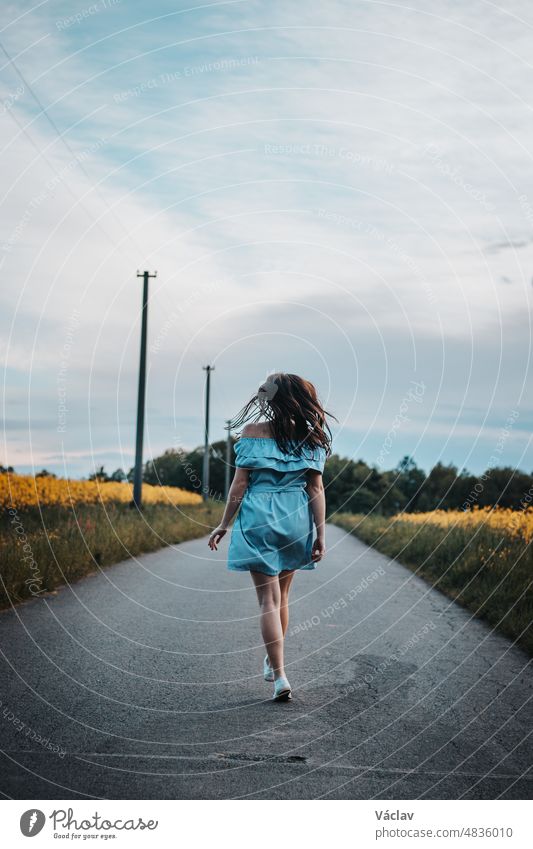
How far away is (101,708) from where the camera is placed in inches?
185

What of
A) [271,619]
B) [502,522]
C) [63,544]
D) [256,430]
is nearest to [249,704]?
[271,619]

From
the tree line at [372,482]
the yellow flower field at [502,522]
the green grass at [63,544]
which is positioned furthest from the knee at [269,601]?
the tree line at [372,482]

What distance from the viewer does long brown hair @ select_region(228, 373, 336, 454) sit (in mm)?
5191

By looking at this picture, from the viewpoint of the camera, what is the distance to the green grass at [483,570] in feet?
24.9

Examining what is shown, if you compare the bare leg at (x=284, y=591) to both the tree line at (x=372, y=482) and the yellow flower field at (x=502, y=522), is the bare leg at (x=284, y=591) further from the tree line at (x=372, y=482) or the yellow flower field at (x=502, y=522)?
the tree line at (x=372, y=482)

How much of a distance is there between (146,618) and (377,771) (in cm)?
448

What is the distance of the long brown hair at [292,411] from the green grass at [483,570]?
2.72 metres

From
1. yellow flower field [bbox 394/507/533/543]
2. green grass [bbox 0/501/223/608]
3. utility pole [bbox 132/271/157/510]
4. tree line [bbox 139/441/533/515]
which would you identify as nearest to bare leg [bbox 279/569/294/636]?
green grass [bbox 0/501/223/608]

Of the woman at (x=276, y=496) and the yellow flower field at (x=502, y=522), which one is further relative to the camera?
the yellow flower field at (x=502, y=522)

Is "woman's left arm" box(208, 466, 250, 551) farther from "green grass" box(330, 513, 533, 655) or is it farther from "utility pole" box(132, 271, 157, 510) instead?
"utility pole" box(132, 271, 157, 510)

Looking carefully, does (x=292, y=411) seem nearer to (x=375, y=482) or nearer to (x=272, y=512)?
(x=272, y=512)

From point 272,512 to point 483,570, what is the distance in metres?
5.47

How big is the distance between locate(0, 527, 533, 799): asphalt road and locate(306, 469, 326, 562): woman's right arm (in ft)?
2.95

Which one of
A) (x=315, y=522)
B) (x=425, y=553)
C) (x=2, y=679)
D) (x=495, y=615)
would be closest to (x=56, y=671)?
(x=2, y=679)
